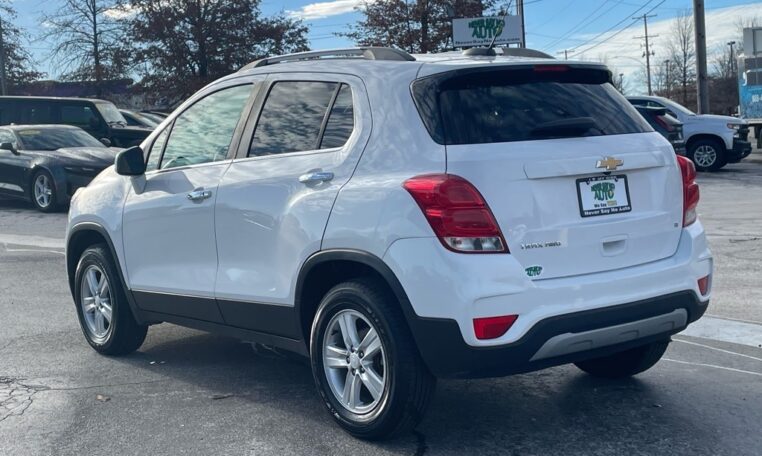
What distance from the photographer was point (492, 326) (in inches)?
158

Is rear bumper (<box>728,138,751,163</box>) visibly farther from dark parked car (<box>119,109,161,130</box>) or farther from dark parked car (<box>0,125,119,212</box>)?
dark parked car (<box>119,109,161,130</box>)

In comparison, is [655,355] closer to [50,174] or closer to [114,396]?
[114,396]

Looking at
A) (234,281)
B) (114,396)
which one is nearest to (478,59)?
(234,281)

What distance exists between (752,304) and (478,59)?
3894mm

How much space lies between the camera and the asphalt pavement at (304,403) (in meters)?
4.55

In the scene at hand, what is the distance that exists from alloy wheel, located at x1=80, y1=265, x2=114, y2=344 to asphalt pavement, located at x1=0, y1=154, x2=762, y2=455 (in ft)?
0.65

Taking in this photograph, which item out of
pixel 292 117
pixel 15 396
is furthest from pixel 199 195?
pixel 15 396

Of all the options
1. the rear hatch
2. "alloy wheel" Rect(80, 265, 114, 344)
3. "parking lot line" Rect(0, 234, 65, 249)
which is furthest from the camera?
"parking lot line" Rect(0, 234, 65, 249)

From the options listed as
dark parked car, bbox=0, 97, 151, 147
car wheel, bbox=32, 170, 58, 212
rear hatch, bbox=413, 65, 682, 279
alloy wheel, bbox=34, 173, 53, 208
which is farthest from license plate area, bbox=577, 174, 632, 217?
dark parked car, bbox=0, 97, 151, 147

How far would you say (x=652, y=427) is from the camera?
15.3 ft

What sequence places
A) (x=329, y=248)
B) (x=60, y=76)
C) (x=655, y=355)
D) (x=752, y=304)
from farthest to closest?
(x=60, y=76), (x=752, y=304), (x=655, y=355), (x=329, y=248)

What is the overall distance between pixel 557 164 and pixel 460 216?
555 mm

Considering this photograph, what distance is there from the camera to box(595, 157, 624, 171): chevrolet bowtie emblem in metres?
4.38

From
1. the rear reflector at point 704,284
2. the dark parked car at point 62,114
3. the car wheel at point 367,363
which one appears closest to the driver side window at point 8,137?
the dark parked car at point 62,114
